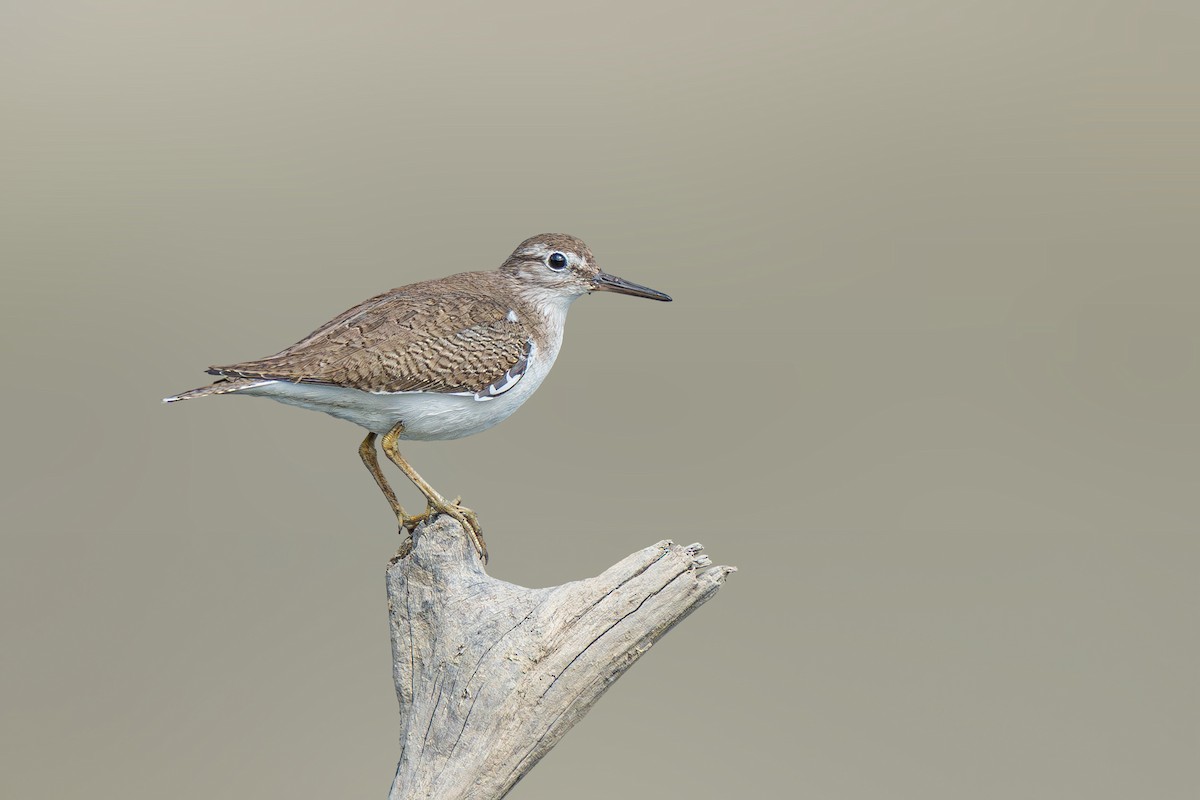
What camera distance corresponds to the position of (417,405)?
7547 mm

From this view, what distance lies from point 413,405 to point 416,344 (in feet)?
1.25

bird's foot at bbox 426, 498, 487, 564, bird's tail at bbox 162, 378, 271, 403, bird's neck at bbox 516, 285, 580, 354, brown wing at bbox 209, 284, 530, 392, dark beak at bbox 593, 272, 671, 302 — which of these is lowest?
bird's foot at bbox 426, 498, 487, 564

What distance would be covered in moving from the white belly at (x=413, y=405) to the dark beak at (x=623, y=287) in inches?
29.9

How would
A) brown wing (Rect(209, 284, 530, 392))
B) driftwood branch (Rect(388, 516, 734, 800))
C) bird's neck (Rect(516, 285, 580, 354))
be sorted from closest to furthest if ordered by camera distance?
driftwood branch (Rect(388, 516, 734, 800)), brown wing (Rect(209, 284, 530, 392)), bird's neck (Rect(516, 285, 580, 354))

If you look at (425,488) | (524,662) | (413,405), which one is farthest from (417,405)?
(524,662)

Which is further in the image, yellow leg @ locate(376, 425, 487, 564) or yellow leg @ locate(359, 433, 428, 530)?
yellow leg @ locate(359, 433, 428, 530)

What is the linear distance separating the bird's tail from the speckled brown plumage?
36 mm

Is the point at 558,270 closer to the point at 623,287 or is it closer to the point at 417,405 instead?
the point at 623,287

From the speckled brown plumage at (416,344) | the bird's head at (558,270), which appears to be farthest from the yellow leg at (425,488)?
the bird's head at (558,270)

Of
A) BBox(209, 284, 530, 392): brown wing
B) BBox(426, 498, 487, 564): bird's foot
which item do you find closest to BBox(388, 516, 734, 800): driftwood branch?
BBox(426, 498, 487, 564): bird's foot

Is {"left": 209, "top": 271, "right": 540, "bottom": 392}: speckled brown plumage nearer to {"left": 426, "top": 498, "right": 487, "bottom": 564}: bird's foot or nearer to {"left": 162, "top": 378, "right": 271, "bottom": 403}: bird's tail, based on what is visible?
{"left": 162, "top": 378, "right": 271, "bottom": 403}: bird's tail

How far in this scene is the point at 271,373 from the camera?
23.4 ft

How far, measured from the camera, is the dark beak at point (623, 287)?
333 inches

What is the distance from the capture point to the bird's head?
8.28 m
